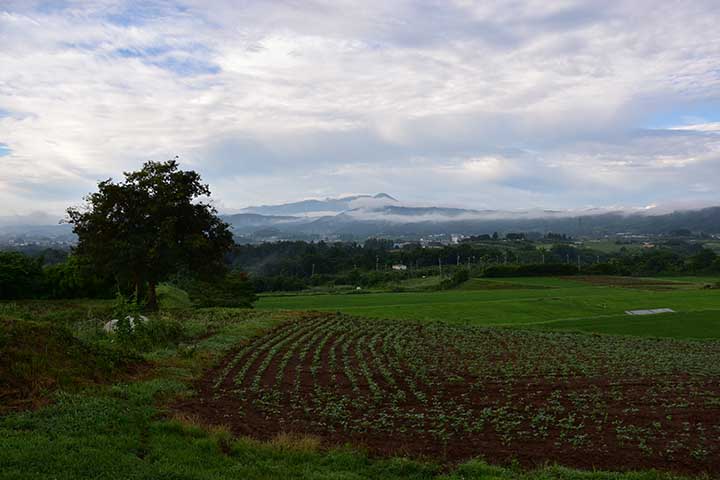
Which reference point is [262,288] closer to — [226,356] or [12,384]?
[226,356]

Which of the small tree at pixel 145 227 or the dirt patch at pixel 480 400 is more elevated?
the small tree at pixel 145 227

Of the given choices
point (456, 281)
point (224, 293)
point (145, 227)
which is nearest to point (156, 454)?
point (145, 227)

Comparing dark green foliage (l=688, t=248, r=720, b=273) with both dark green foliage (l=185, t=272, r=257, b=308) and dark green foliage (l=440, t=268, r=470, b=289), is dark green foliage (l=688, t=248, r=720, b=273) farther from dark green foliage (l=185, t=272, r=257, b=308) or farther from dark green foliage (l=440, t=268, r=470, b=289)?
dark green foliage (l=185, t=272, r=257, b=308)

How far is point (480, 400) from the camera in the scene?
563 inches

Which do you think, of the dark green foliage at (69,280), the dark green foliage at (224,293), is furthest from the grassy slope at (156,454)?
the dark green foliage at (224,293)

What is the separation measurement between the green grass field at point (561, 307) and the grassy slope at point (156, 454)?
30.2 metres

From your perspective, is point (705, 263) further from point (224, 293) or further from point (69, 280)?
point (69, 280)

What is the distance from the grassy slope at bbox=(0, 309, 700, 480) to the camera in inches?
321

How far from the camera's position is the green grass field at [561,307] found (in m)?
40.2

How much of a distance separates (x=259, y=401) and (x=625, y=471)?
8135 mm

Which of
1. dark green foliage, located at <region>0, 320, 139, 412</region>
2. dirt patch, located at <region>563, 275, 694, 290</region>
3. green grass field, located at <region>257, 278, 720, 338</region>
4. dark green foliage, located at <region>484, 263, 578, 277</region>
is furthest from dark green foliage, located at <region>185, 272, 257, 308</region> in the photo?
dirt patch, located at <region>563, 275, 694, 290</region>

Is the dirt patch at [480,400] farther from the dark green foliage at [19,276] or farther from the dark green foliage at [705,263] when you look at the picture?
the dark green foliage at [705,263]

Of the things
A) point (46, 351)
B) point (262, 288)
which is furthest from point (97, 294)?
point (262, 288)

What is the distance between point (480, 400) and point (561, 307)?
43229 millimetres
